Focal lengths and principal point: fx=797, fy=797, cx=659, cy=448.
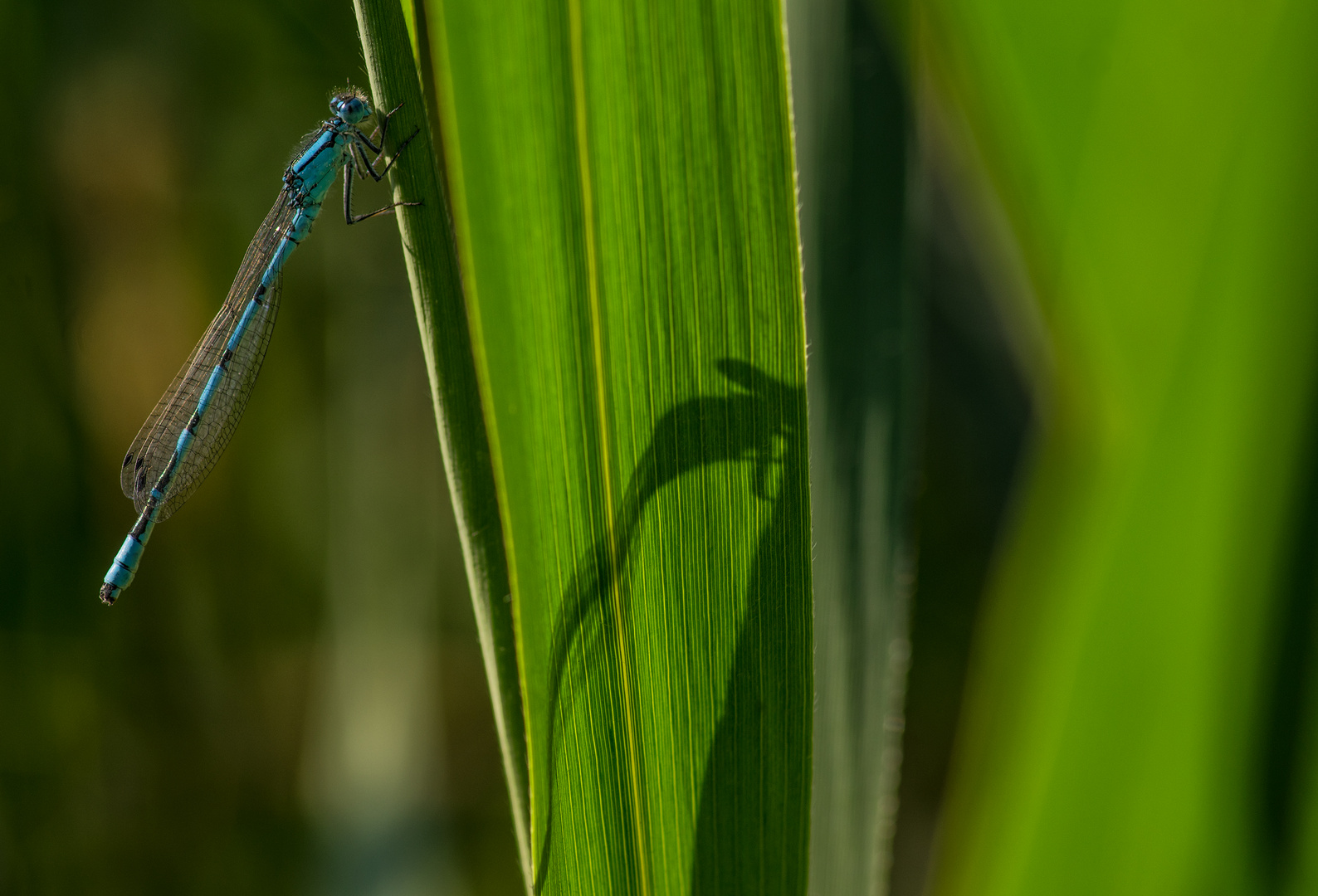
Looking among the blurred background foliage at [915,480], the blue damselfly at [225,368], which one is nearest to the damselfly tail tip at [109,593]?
the blue damselfly at [225,368]

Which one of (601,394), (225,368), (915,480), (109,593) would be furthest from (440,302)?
(109,593)

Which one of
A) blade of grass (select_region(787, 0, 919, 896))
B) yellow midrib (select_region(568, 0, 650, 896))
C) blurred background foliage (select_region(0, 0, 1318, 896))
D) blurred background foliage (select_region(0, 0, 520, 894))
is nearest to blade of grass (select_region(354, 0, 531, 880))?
yellow midrib (select_region(568, 0, 650, 896))

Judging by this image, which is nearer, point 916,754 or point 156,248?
point 156,248

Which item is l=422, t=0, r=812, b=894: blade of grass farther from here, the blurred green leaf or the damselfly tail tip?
the damselfly tail tip

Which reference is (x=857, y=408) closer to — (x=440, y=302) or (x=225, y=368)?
(x=440, y=302)

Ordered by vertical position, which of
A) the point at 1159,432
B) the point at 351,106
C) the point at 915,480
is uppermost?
the point at 351,106

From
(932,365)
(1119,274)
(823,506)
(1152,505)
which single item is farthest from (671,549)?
(932,365)

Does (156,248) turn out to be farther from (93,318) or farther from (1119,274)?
(1119,274)
